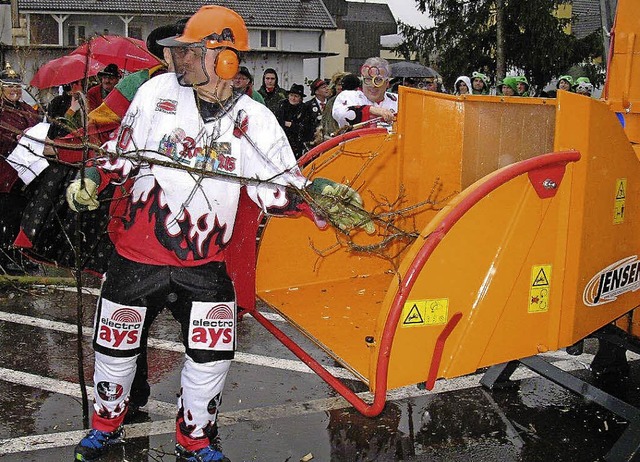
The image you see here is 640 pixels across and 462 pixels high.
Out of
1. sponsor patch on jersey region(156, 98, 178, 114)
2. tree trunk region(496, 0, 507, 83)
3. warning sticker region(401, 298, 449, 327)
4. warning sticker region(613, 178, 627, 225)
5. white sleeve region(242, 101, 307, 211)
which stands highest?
tree trunk region(496, 0, 507, 83)

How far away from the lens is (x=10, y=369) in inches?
187

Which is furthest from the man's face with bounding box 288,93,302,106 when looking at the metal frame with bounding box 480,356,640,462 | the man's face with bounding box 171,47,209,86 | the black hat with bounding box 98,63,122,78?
the man's face with bounding box 171,47,209,86

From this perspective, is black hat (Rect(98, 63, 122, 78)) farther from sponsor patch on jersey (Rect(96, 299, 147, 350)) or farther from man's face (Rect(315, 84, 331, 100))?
sponsor patch on jersey (Rect(96, 299, 147, 350))

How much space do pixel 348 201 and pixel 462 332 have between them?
748 millimetres

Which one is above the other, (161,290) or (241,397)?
(161,290)

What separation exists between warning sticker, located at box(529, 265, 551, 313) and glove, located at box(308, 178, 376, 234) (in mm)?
771

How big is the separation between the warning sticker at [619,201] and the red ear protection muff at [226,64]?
187cm

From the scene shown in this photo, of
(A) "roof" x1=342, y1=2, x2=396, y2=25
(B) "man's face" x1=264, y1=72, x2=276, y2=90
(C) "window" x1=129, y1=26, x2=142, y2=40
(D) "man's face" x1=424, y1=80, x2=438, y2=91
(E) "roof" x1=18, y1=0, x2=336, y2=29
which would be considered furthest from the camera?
(A) "roof" x1=342, y1=2, x2=396, y2=25

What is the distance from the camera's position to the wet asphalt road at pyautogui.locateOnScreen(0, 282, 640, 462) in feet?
12.5

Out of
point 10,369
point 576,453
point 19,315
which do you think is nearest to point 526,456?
point 576,453

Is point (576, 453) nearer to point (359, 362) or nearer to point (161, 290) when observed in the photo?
point (359, 362)

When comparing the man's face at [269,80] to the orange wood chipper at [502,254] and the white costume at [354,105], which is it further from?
the orange wood chipper at [502,254]

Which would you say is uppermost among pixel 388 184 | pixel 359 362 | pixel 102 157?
pixel 102 157

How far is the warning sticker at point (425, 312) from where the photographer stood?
3.08m
